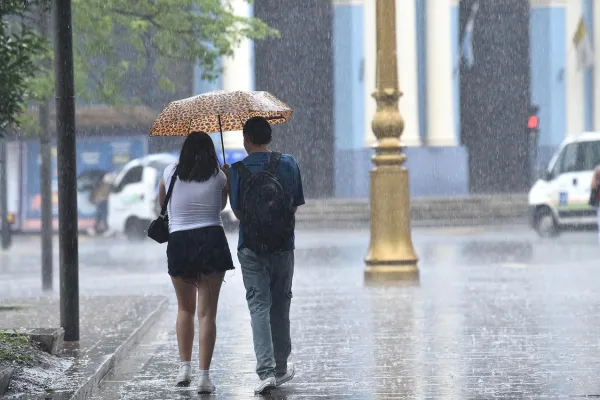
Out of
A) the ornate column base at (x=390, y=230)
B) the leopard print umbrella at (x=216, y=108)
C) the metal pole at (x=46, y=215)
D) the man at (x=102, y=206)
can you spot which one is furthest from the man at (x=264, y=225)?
the man at (x=102, y=206)

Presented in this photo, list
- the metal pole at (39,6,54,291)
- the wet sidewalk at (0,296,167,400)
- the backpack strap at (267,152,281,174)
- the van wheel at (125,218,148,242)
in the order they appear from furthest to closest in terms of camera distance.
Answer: the van wheel at (125,218,148,242) < the metal pole at (39,6,54,291) < the backpack strap at (267,152,281,174) < the wet sidewalk at (0,296,167,400)

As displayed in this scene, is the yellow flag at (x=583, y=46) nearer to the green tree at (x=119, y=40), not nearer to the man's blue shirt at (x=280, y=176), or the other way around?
the green tree at (x=119, y=40)

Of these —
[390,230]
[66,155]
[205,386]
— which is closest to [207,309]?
[205,386]

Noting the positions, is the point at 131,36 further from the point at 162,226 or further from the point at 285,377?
the point at 285,377

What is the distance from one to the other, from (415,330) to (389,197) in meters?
5.06

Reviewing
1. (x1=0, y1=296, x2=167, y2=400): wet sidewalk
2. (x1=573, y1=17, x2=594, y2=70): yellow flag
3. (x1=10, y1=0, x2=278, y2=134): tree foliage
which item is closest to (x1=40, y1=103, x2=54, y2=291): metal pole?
(x1=10, y1=0, x2=278, y2=134): tree foliage

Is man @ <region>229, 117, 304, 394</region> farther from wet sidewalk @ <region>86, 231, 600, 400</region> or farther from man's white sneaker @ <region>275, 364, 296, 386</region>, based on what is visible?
wet sidewalk @ <region>86, 231, 600, 400</region>

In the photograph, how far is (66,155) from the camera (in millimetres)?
9625

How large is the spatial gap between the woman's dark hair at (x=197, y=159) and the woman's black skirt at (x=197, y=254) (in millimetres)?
319

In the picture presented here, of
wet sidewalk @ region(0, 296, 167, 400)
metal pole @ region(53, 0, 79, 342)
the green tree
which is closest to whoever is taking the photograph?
wet sidewalk @ region(0, 296, 167, 400)

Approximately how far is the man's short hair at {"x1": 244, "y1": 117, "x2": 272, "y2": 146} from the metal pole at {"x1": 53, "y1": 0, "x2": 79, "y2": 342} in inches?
84.0

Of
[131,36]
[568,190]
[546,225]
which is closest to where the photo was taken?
[131,36]

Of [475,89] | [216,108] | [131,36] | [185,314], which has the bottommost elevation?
[185,314]

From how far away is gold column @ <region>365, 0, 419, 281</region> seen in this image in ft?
51.9
